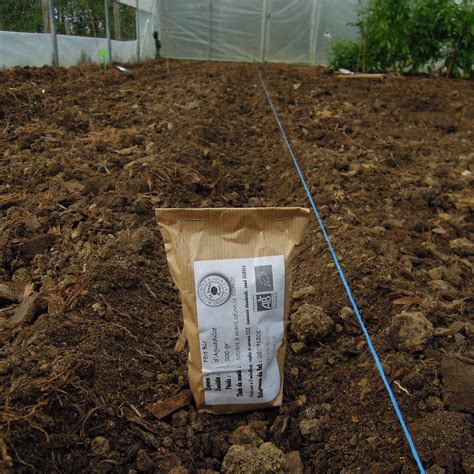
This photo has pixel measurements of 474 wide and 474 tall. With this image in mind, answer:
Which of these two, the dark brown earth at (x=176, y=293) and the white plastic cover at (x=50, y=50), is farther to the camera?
the white plastic cover at (x=50, y=50)

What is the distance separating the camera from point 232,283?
159cm

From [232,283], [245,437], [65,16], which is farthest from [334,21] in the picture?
[245,437]

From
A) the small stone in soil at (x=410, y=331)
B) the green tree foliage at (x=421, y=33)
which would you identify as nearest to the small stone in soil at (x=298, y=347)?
the small stone in soil at (x=410, y=331)

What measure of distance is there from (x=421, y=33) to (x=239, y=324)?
867 centimetres

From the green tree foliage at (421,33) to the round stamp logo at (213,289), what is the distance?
326 inches

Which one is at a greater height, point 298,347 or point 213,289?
point 213,289

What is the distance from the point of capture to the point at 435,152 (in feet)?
16.7

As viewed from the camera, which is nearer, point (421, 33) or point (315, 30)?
point (421, 33)

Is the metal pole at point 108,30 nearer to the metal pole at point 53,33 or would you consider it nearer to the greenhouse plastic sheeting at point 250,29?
the metal pole at point 53,33

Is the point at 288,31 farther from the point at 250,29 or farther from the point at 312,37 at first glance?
the point at 250,29

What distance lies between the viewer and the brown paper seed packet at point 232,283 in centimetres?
157

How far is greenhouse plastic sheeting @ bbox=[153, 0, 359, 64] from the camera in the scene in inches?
545

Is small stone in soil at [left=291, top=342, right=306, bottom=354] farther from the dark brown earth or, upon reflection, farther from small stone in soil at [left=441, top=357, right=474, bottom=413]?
small stone in soil at [left=441, top=357, right=474, bottom=413]

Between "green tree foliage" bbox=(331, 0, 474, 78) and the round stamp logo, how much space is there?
27.1 ft
